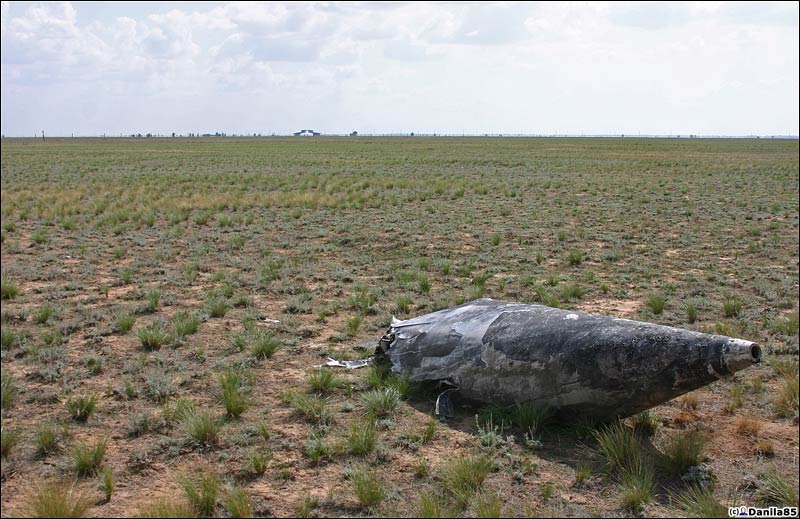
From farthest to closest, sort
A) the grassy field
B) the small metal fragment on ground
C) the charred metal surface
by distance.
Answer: the small metal fragment on ground
the charred metal surface
the grassy field

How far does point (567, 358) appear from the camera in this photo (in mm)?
5148

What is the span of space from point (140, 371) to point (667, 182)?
30279 mm

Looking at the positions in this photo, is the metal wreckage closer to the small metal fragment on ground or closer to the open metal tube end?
the open metal tube end

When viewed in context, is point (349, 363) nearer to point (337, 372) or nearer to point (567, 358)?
point (337, 372)

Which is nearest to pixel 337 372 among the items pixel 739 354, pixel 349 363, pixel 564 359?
pixel 349 363

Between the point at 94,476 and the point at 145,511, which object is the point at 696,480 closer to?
the point at 145,511

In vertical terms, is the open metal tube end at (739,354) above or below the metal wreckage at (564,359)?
above

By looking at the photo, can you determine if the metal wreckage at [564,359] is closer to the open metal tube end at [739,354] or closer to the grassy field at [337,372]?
the open metal tube end at [739,354]

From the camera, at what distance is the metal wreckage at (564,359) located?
15.4 feet

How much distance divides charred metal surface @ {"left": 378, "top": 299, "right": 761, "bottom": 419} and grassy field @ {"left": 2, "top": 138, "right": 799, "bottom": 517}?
0.24 metres

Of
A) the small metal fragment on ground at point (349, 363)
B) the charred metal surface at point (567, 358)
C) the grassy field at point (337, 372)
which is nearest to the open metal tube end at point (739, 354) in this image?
the charred metal surface at point (567, 358)

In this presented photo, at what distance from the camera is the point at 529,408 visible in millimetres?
5297

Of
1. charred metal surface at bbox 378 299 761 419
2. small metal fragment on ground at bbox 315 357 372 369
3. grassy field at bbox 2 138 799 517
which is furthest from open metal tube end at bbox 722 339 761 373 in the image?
small metal fragment on ground at bbox 315 357 372 369

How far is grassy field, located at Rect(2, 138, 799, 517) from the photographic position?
432cm
